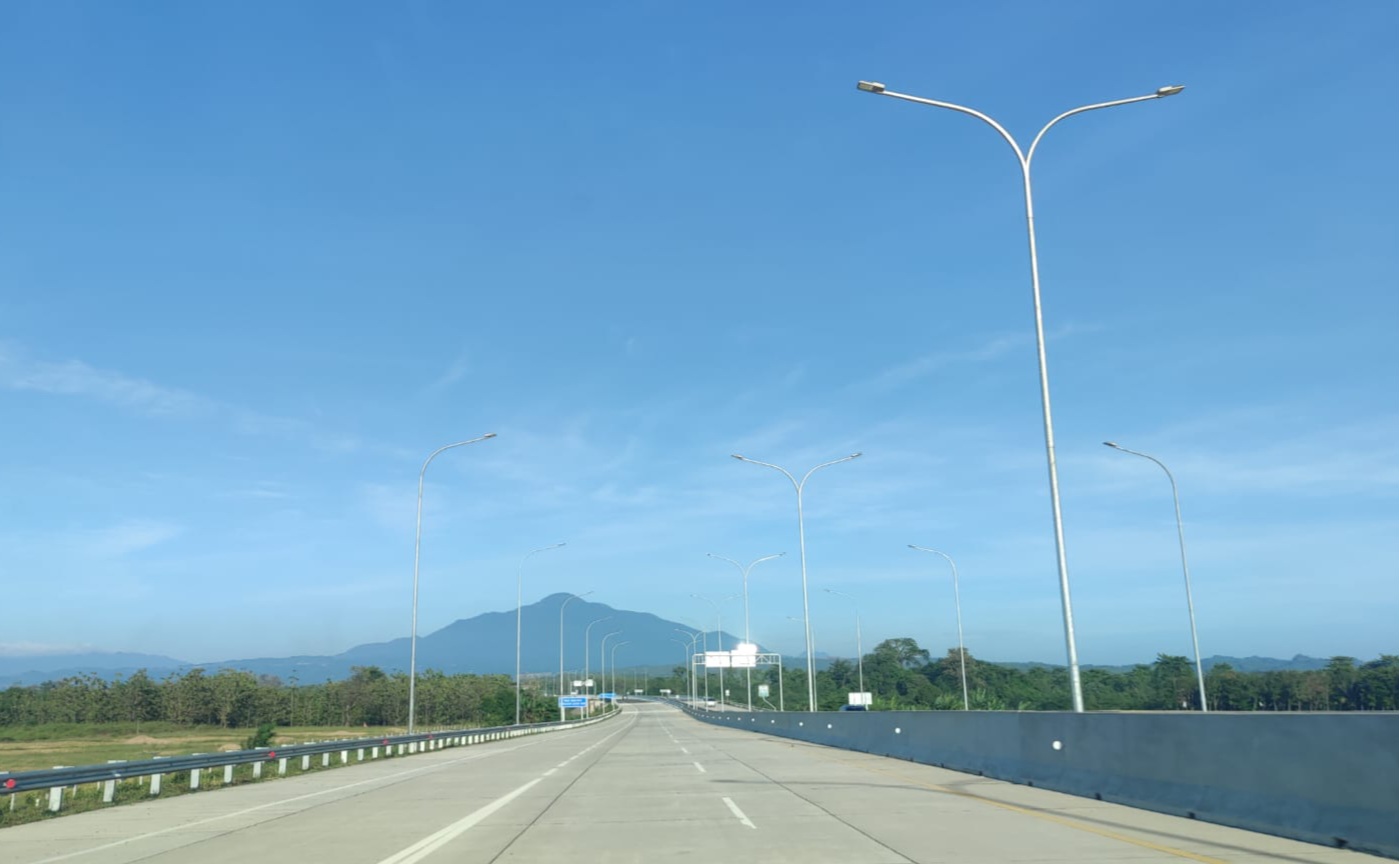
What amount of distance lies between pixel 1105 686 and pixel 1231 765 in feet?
361

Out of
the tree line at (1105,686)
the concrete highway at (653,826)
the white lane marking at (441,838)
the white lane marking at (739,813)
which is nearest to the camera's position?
the concrete highway at (653,826)

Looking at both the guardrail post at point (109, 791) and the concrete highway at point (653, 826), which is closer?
the concrete highway at point (653, 826)

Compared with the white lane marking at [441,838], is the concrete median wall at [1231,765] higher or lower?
higher

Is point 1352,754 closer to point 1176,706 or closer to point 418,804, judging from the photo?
point 418,804

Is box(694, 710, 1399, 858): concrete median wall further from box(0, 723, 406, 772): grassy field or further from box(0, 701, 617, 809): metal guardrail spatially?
box(0, 723, 406, 772): grassy field

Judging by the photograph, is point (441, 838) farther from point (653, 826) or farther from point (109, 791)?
point (109, 791)

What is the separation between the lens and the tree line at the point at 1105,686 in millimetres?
76562

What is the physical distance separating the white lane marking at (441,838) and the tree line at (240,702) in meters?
94.7

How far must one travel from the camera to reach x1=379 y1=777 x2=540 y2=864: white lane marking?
10750 millimetres

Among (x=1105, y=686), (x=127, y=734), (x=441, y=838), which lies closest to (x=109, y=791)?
(x=441, y=838)

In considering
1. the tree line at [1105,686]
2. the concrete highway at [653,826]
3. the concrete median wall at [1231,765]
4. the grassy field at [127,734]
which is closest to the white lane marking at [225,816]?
the concrete highway at [653,826]

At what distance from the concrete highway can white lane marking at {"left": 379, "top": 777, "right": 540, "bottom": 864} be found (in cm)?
4

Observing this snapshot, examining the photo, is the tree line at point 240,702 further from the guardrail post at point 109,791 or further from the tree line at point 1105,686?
the guardrail post at point 109,791

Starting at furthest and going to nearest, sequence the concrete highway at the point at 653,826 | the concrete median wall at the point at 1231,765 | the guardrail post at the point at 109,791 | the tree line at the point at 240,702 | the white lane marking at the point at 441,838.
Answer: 1. the tree line at the point at 240,702
2. the guardrail post at the point at 109,791
3. the white lane marking at the point at 441,838
4. the concrete highway at the point at 653,826
5. the concrete median wall at the point at 1231,765
